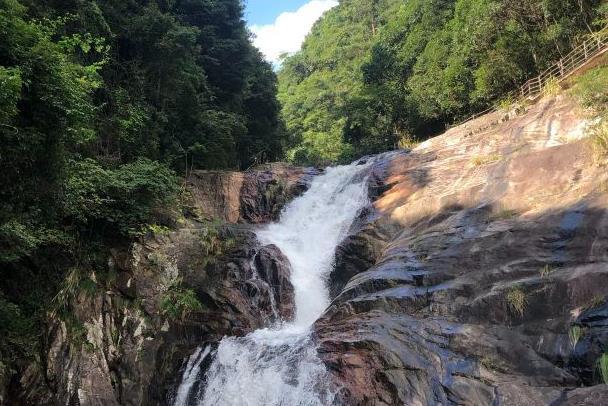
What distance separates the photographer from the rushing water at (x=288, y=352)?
10000mm

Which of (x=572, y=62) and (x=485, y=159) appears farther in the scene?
(x=572, y=62)

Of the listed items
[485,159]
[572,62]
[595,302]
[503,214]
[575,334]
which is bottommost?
[575,334]

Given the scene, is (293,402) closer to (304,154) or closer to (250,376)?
(250,376)

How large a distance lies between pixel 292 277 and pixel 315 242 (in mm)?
2763

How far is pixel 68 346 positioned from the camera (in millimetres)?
11281

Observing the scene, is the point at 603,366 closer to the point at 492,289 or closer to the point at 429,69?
the point at 492,289

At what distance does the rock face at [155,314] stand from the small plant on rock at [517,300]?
275 inches

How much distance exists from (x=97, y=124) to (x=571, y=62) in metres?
18.8

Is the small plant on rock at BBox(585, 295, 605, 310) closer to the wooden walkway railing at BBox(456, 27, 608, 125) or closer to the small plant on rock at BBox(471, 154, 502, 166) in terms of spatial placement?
the small plant on rock at BBox(471, 154, 502, 166)

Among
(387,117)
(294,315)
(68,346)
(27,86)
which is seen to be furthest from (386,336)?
(387,117)

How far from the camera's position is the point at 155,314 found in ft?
42.7

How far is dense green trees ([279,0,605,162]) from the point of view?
2320 cm

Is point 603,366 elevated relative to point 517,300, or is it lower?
lower

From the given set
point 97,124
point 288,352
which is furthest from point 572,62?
point 97,124
